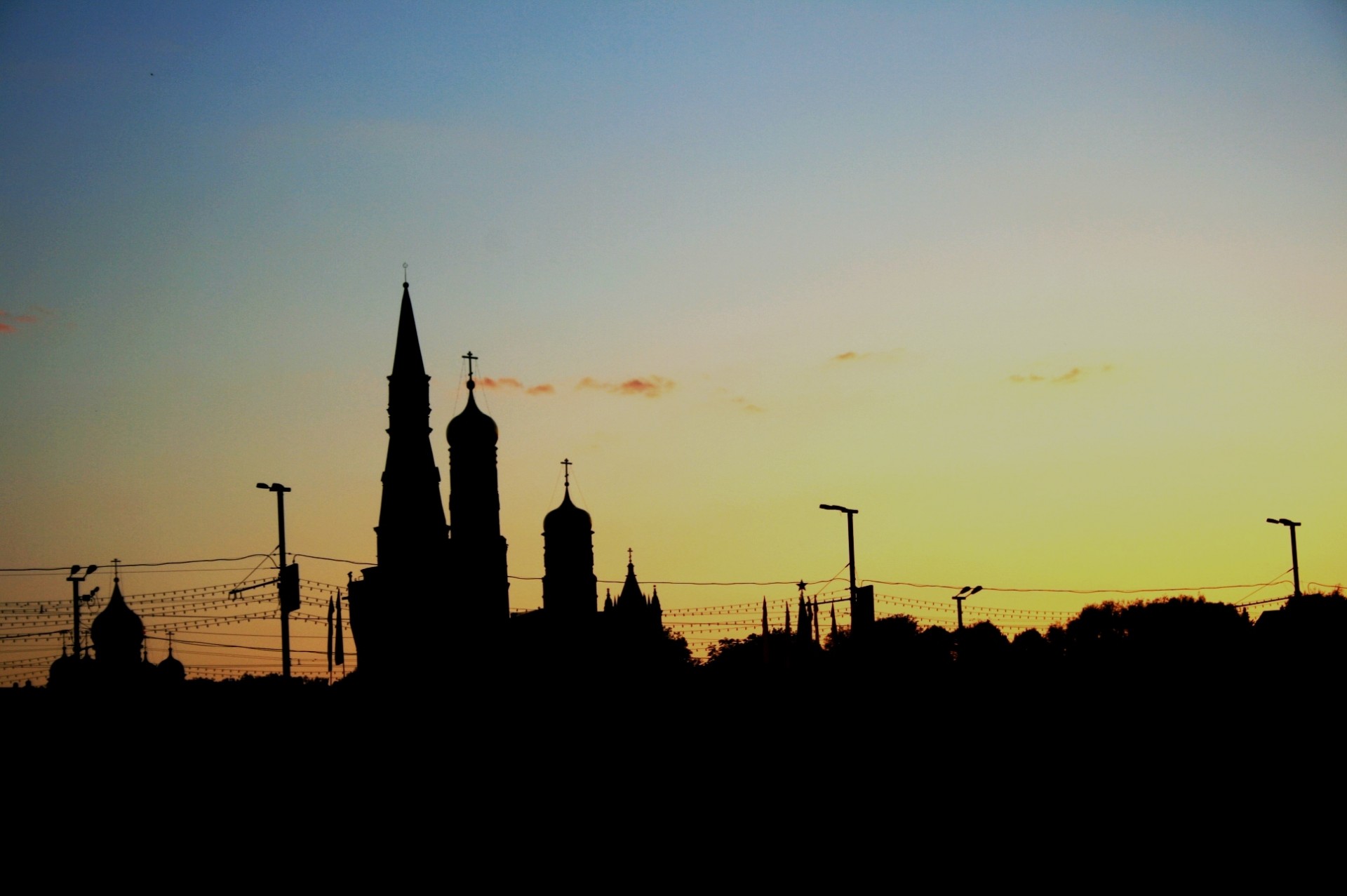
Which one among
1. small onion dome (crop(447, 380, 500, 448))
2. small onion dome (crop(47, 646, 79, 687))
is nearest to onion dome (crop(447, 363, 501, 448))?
small onion dome (crop(447, 380, 500, 448))

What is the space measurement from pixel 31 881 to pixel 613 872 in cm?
1392

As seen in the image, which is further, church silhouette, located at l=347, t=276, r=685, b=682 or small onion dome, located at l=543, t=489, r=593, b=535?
small onion dome, located at l=543, t=489, r=593, b=535

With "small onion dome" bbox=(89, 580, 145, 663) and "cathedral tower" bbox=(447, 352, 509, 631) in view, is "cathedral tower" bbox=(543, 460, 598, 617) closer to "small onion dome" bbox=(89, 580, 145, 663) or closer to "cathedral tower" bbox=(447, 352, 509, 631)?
"cathedral tower" bbox=(447, 352, 509, 631)

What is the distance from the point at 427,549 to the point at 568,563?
38.6 ft

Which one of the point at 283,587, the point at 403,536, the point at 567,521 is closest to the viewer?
the point at 283,587

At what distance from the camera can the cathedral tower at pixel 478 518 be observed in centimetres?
7950

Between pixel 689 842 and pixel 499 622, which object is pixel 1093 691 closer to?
pixel 689 842

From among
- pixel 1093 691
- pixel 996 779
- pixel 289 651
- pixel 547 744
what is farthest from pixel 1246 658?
pixel 289 651

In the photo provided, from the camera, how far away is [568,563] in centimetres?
8756

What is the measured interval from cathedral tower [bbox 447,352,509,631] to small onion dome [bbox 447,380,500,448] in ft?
0.12

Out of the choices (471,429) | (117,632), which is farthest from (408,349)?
(117,632)

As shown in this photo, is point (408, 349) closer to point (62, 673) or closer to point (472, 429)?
point (472, 429)

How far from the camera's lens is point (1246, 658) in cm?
6494

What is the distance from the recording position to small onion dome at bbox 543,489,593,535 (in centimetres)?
8812
